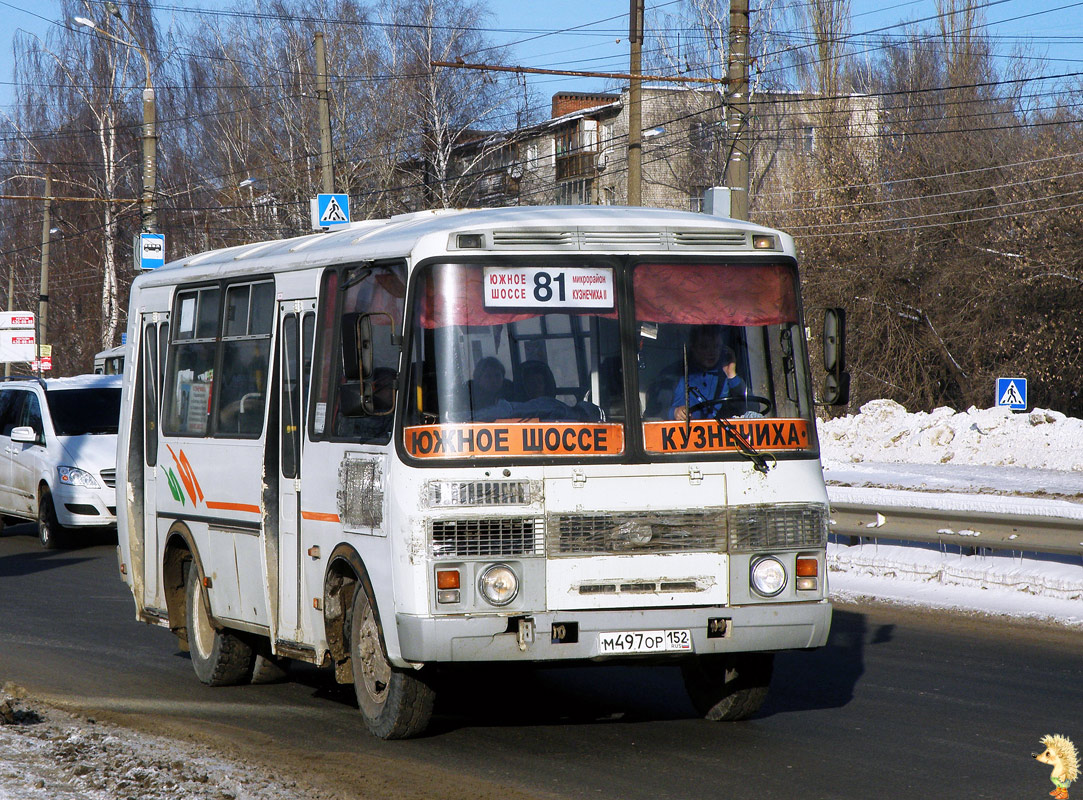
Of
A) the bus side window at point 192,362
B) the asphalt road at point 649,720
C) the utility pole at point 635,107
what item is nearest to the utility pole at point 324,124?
the utility pole at point 635,107

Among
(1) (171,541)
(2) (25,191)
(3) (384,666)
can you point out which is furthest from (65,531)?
(2) (25,191)

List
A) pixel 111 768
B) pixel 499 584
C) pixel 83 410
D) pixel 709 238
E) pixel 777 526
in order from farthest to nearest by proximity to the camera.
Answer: pixel 83 410 → pixel 709 238 → pixel 777 526 → pixel 499 584 → pixel 111 768

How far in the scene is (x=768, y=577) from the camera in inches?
273

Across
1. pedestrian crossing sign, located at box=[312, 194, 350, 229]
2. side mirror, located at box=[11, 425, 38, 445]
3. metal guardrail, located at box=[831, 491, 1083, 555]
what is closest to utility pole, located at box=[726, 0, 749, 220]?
metal guardrail, located at box=[831, 491, 1083, 555]

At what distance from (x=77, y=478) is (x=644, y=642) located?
1281 cm

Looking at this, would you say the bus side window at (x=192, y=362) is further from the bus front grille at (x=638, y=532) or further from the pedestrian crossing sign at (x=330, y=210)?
the pedestrian crossing sign at (x=330, y=210)

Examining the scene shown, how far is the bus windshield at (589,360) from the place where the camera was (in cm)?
677

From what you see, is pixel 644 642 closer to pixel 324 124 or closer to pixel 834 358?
pixel 834 358

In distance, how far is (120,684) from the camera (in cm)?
907

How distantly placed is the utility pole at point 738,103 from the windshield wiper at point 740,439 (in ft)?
33.9

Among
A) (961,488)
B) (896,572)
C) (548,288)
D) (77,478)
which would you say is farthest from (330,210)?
(548,288)

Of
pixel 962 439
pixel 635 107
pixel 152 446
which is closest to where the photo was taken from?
pixel 152 446

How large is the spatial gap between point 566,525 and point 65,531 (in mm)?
13172

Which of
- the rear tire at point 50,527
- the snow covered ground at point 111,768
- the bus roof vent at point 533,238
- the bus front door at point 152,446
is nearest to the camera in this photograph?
the snow covered ground at point 111,768
